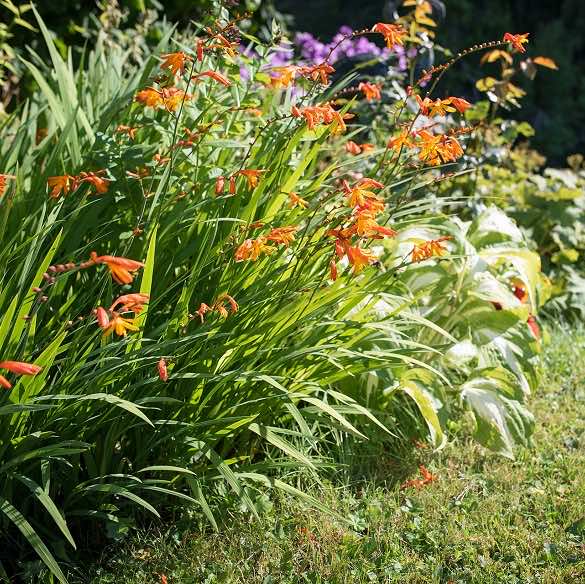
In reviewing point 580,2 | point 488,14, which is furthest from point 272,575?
point 580,2

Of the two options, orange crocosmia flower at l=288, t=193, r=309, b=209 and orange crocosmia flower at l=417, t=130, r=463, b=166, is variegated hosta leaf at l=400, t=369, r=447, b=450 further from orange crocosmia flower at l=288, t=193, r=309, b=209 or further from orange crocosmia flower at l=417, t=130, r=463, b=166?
orange crocosmia flower at l=417, t=130, r=463, b=166

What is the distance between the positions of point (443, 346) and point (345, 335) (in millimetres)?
318

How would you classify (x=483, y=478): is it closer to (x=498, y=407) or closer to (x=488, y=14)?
(x=498, y=407)

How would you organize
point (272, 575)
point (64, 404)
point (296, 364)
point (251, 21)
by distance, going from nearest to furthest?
point (64, 404), point (272, 575), point (296, 364), point (251, 21)

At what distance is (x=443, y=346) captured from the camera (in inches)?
114

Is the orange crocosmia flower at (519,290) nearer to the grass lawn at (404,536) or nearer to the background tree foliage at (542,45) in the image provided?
A: the grass lawn at (404,536)

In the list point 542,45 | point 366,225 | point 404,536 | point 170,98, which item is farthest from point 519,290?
point 542,45

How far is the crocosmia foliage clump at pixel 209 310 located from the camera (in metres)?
2.33

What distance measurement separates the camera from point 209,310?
2.42 metres

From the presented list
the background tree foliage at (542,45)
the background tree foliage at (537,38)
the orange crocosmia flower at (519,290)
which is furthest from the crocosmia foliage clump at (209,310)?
the background tree foliage at (542,45)

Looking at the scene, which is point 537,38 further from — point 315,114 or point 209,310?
point 209,310

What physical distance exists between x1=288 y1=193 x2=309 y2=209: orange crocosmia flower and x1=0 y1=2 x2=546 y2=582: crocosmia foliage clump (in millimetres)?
12

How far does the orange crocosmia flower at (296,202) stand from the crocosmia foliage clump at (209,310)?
0.01 m

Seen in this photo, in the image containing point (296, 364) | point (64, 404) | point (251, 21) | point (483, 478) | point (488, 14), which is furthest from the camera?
point (488, 14)
